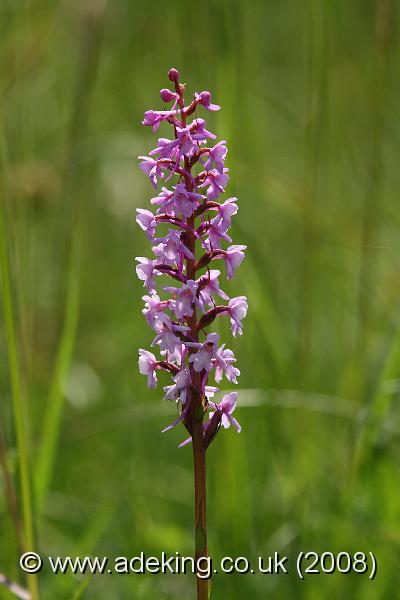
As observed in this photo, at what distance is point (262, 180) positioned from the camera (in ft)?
11.7

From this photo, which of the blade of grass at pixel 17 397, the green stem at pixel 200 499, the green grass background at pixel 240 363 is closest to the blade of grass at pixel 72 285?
the green grass background at pixel 240 363

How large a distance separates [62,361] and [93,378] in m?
1.86

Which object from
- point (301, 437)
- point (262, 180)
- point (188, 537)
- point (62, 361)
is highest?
point (262, 180)

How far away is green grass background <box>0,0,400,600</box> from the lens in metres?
2.98

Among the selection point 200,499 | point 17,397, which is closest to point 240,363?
point 17,397

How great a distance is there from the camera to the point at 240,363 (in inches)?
180

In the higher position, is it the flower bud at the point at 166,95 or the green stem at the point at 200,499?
the flower bud at the point at 166,95

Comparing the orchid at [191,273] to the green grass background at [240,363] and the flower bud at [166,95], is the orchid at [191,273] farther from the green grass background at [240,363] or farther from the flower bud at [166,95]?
the green grass background at [240,363]

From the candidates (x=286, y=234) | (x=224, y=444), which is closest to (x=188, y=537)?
(x=224, y=444)

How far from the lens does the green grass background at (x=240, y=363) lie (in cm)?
298

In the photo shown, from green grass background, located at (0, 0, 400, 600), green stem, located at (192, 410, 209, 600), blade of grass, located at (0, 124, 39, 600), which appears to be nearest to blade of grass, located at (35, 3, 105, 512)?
green grass background, located at (0, 0, 400, 600)

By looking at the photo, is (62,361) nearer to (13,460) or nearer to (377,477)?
(13,460)

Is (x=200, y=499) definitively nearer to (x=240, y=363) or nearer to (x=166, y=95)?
(x=166, y=95)

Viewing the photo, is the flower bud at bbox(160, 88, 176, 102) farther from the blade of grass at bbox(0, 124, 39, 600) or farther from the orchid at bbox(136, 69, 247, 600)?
the blade of grass at bbox(0, 124, 39, 600)
